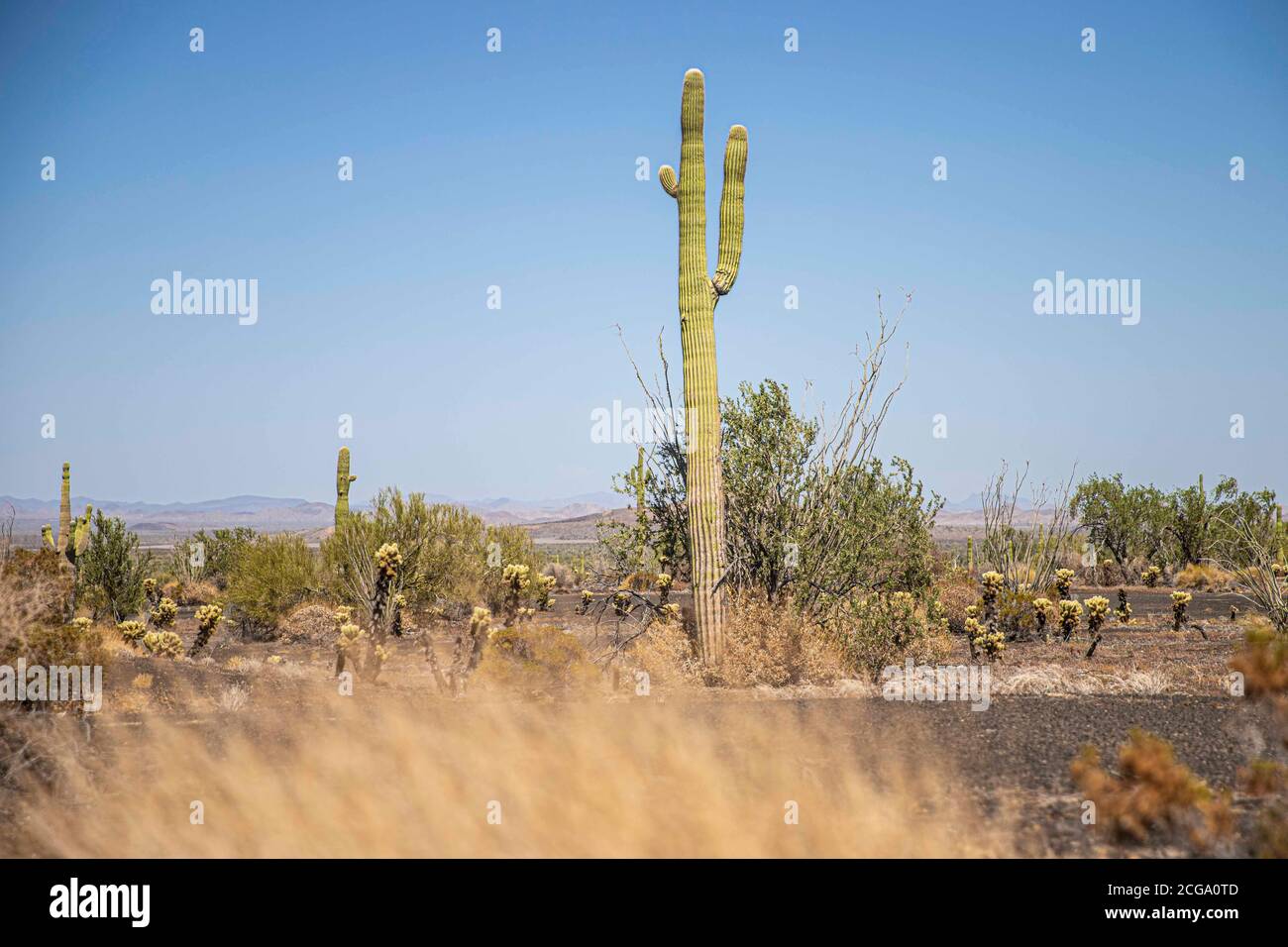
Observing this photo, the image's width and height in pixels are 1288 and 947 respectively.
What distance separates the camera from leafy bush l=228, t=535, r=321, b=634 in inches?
722

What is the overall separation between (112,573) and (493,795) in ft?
54.8

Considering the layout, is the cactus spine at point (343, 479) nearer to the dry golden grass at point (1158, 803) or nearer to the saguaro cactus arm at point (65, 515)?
the saguaro cactus arm at point (65, 515)

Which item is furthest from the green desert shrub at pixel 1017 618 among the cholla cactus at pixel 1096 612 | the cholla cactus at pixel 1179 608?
the cholla cactus at pixel 1179 608

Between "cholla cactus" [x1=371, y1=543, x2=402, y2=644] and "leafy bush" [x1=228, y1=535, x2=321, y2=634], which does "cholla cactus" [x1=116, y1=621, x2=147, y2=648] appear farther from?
"leafy bush" [x1=228, y1=535, x2=321, y2=634]

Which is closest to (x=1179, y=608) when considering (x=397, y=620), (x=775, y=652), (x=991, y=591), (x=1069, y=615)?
(x=1069, y=615)

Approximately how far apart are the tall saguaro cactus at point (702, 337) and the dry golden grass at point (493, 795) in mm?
3266

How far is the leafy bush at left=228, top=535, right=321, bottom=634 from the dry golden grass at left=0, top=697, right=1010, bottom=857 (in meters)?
11.0

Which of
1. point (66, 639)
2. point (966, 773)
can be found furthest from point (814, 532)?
point (66, 639)

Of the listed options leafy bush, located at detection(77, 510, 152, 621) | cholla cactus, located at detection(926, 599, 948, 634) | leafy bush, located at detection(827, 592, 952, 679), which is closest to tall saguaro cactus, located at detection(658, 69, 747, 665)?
leafy bush, located at detection(827, 592, 952, 679)

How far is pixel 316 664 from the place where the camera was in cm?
1362

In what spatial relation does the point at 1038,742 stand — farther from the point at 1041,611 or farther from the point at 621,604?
the point at 621,604

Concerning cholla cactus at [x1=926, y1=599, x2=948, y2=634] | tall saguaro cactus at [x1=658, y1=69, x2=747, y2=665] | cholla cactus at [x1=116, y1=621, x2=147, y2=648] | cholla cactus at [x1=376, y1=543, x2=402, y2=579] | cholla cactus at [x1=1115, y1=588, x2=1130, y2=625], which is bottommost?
cholla cactus at [x1=1115, y1=588, x2=1130, y2=625]

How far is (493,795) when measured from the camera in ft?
18.9
